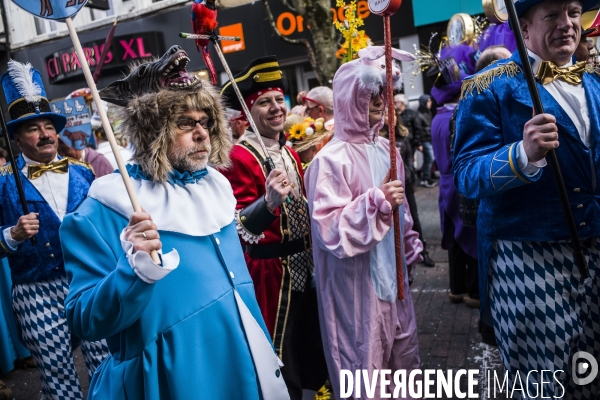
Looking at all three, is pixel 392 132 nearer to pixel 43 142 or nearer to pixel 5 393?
pixel 43 142

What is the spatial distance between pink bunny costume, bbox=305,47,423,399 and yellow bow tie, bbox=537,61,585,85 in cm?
92

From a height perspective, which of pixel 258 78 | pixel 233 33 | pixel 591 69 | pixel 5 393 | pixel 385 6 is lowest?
pixel 5 393

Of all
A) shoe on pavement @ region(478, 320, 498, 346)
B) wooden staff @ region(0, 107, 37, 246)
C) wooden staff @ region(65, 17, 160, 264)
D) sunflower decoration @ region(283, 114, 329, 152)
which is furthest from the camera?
sunflower decoration @ region(283, 114, 329, 152)

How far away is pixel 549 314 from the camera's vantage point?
2314 millimetres

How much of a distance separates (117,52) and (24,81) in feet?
45.1

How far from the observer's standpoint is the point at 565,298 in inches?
90.6

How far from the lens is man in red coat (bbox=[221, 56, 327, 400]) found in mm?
3092

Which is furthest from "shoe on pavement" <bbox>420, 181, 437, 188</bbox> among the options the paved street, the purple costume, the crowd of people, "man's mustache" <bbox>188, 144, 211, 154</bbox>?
"man's mustache" <bbox>188, 144, 211, 154</bbox>

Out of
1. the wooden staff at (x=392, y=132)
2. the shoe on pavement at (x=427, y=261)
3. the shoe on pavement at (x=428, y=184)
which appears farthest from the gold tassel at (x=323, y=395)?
the shoe on pavement at (x=428, y=184)

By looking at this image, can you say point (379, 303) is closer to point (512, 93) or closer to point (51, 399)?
point (512, 93)

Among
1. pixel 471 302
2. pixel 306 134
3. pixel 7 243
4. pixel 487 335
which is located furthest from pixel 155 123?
pixel 471 302

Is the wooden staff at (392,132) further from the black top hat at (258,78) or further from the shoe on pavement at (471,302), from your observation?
the shoe on pavement at (471,302)

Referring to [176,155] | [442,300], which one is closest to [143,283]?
[176,155]

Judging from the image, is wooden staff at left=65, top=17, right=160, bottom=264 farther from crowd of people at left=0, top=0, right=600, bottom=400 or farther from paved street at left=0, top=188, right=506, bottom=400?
paved street at left=0, top=188, right=506, bottom=400
